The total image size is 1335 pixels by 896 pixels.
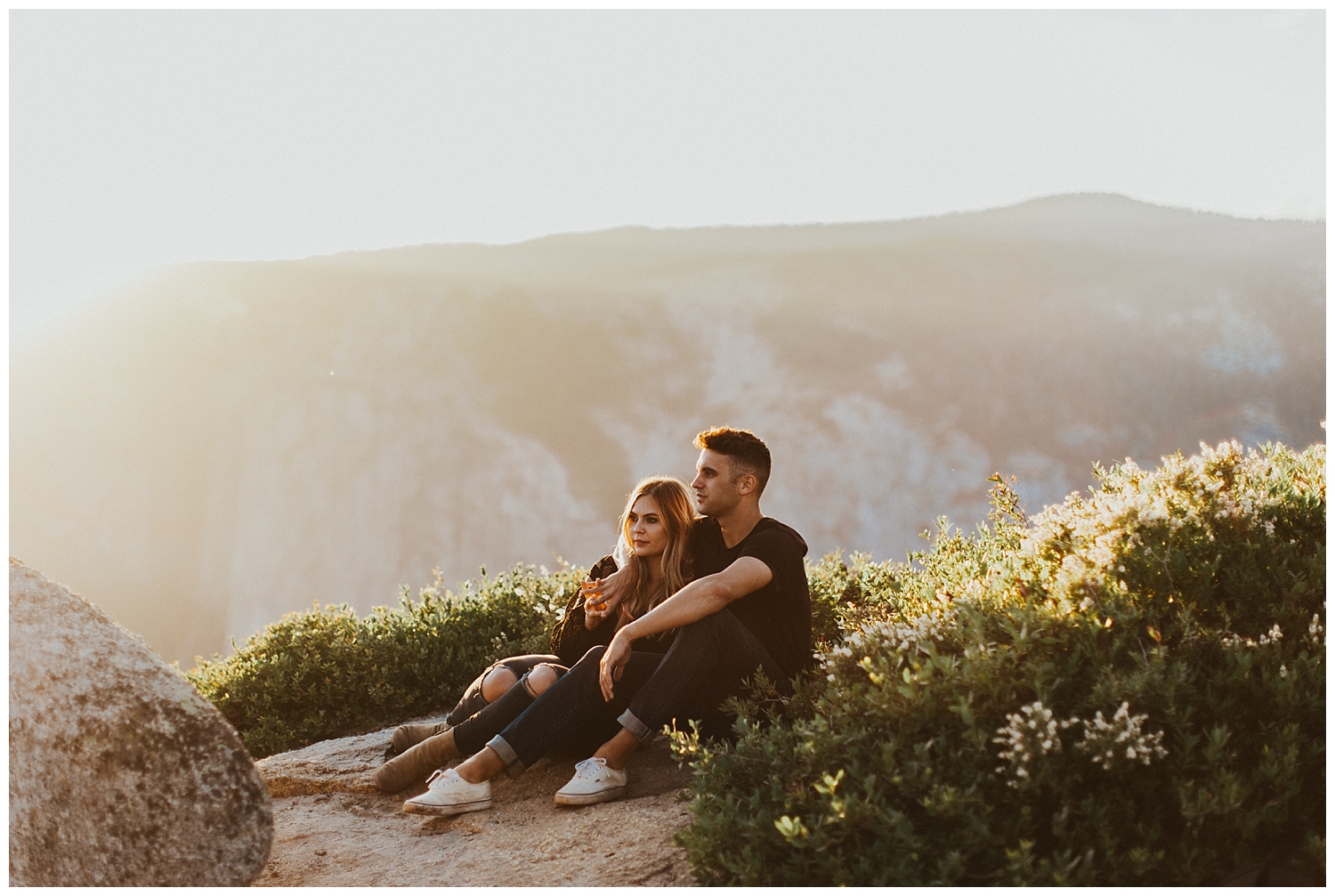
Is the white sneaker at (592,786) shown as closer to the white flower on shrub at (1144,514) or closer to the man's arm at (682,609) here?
the man's arm at (682,609)

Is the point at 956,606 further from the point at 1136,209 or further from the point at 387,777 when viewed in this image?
the point at 1136,209

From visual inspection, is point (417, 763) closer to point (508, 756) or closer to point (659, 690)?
point (508, 756)

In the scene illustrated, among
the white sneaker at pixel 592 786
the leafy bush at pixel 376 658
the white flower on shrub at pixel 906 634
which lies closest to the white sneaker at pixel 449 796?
the white sneaker at pixel 592 786

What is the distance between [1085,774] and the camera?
10.3ft

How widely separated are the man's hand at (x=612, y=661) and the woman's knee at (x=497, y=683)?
2.64 feet

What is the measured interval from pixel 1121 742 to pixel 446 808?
3.08 metres

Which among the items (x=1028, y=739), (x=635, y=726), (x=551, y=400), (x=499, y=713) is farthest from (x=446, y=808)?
(x=551, y=400)

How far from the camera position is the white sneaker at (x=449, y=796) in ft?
14.5

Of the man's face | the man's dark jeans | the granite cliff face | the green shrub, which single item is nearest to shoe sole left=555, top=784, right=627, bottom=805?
the man's dark jeans

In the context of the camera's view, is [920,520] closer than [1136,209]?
Yes

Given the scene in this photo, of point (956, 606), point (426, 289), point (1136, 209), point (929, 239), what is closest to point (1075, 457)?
point (929, 239)

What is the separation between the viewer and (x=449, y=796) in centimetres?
445

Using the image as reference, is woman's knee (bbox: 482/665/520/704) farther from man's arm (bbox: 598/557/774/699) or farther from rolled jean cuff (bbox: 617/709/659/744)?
rolled jean cuff (bbox: 617/709/659/744)

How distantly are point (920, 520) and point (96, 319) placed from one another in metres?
22.6
